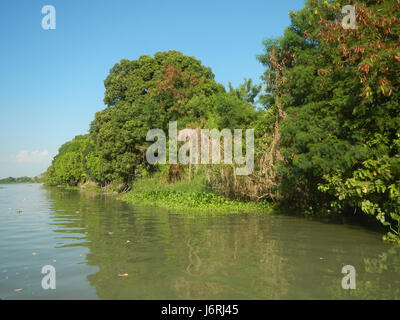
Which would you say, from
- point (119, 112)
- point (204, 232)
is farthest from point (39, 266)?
point (119, 112)

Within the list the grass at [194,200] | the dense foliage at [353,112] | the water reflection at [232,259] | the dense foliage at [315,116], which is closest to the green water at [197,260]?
the water reflection at [232,259]

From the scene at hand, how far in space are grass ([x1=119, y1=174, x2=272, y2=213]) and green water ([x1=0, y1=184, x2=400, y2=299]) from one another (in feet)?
13.1

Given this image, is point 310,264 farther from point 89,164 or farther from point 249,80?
point 89,164

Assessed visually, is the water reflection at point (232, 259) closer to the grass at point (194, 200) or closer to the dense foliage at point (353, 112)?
the dense foliage at point (353, 112)

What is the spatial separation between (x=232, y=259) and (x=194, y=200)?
31.2ft

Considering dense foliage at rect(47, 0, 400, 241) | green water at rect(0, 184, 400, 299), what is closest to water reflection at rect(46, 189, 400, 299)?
green water at rect(0, 184, 400, 299)

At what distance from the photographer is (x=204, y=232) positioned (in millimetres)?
9086

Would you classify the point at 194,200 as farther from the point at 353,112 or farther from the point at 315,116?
the point at 353,112

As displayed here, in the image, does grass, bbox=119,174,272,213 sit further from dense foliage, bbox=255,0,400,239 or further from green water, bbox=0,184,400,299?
green water, bbox=0,184,400,299

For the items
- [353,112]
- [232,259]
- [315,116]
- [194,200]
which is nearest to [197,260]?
[232,259]

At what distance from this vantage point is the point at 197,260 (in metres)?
6.19

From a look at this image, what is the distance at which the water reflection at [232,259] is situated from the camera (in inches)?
181

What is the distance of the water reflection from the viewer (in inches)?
181
